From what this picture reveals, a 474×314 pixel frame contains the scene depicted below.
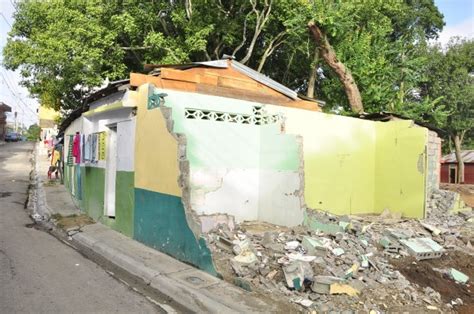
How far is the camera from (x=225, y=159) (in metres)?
7.84

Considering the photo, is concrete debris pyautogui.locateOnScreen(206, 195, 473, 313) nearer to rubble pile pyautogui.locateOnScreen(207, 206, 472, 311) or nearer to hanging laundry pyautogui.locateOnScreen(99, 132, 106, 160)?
rubble pile pyautogui.locateOnScreen(207, 206, 472, 311)

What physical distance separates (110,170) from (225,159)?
348 cm

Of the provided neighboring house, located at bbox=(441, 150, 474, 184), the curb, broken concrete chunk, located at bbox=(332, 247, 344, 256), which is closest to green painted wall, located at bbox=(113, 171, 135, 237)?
the curb

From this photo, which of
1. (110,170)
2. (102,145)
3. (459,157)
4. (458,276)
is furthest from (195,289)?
(459,157)

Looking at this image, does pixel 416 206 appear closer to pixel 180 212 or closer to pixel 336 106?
pixel 180 212

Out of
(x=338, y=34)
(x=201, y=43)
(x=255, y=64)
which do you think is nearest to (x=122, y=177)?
(x=201, y=43)

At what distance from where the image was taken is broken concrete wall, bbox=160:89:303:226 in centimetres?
750

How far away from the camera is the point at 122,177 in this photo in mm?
9016

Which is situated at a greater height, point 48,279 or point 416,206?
point 416,206

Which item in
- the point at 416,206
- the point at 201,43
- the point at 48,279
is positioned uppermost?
the point at 201,43

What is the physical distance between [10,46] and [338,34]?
13.3m

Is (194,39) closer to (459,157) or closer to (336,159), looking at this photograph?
(336,159)

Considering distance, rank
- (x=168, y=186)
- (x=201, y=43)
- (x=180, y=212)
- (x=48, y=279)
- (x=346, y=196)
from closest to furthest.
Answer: (x=48, y=279), (x=180, y=212), (x=168, y=186), (x=346, y=196), (x=201, y=43)

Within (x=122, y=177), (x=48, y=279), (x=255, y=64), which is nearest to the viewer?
(x=48, y=279)
